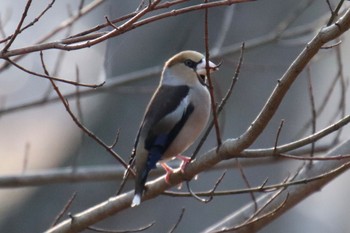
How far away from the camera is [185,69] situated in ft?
16.7

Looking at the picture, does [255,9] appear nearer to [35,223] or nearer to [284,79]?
[35,223]

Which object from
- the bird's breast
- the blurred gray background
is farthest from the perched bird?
the blurred gray background

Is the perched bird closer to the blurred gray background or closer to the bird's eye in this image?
the bird's eye

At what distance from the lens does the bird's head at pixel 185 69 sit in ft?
16.4

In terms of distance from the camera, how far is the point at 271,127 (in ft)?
33.5

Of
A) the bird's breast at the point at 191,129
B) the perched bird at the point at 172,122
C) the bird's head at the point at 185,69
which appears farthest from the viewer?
the bird's head at the point at 185,69

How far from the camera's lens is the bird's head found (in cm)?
501

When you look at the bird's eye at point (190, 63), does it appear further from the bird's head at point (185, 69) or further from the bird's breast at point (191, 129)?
the bird's breast at point (191, 129)

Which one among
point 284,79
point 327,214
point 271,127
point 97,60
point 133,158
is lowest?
point 327,214

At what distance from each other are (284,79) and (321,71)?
9.80m

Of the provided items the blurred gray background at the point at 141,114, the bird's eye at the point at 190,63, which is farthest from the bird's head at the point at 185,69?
the blurred gray background at the point at 141,114

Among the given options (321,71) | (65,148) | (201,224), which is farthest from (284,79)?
(321,71)

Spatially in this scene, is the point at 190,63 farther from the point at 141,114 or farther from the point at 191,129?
the point at 141,114

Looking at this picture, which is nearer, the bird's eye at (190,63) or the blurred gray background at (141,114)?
the bird's eye at (190,63)
